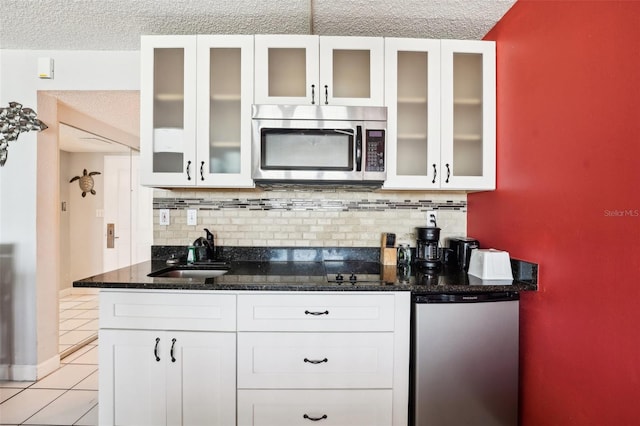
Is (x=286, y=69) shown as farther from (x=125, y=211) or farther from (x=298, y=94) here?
(x=125, y=211)

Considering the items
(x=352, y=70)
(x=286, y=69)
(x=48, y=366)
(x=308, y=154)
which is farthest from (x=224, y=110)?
(x=48, y=366)

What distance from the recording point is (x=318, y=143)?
1.99 m

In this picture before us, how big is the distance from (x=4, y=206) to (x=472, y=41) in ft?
11.3

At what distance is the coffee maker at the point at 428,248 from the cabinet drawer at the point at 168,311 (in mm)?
1195

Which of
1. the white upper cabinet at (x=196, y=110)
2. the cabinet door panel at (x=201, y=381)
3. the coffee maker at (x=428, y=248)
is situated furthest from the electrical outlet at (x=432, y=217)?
the cabinet door panel at (x=201, y=381)

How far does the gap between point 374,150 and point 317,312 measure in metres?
0.97

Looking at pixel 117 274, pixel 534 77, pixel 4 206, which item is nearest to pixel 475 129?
pixel 534 77

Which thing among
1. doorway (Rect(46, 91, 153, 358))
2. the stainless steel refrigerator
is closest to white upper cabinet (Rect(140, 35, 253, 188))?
the stainless steel refrigerator

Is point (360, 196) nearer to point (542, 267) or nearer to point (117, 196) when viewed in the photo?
point (542, 267)

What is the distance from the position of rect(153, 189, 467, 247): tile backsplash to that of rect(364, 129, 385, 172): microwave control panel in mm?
448

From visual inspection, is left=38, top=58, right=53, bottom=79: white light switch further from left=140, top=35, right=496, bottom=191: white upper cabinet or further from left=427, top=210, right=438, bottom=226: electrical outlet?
left=427, top=210, right=438, bottom=226: electrical outlet

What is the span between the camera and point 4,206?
2.51 meters

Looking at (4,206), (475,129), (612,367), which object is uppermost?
(475,129)

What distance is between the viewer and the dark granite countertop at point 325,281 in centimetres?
167
